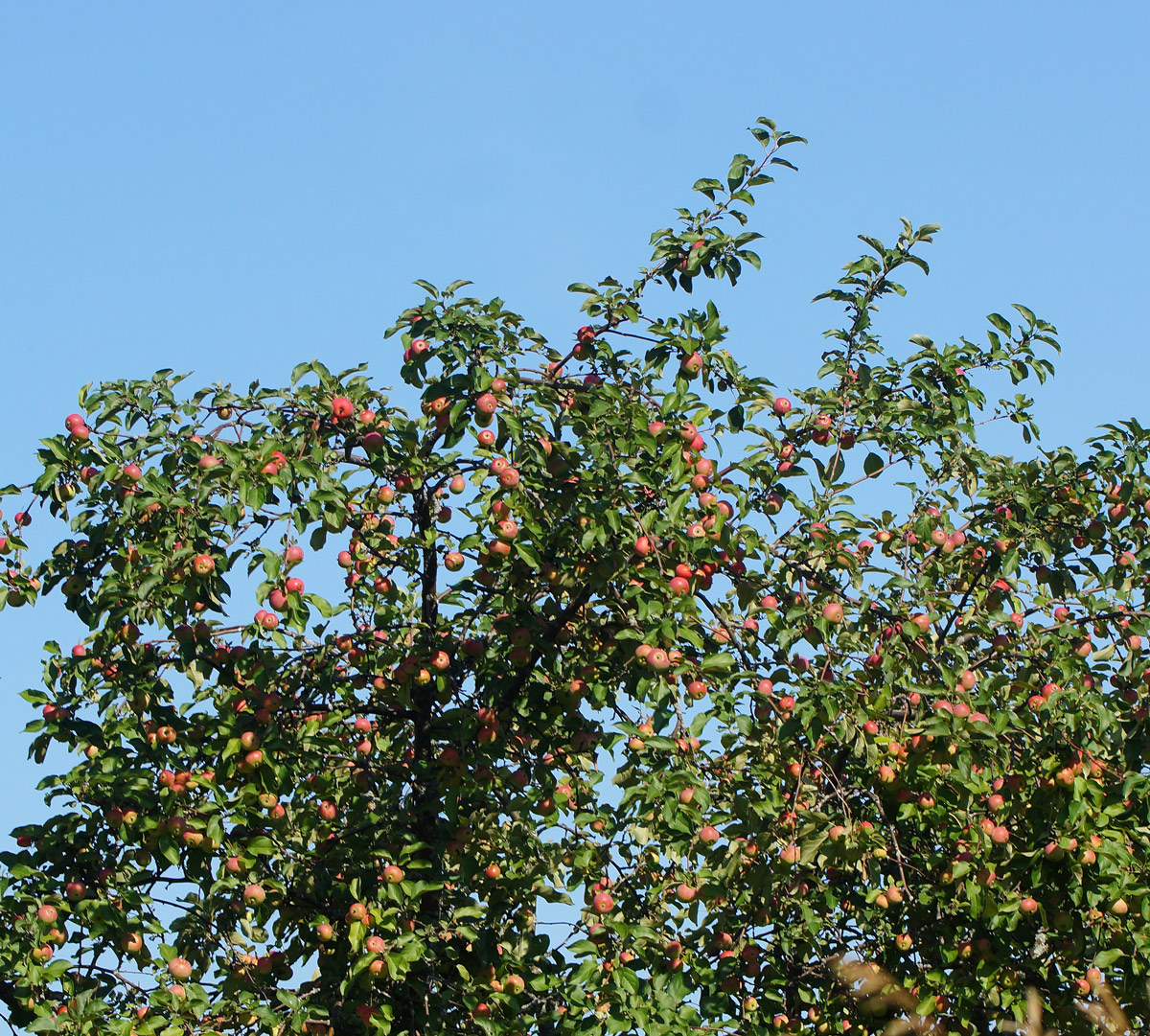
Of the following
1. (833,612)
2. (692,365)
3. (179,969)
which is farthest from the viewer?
(692,365)

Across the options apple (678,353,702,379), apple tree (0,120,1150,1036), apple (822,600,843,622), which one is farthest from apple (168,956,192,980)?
apple (678,353,702,379)

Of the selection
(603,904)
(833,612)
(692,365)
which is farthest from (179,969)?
(692,365)

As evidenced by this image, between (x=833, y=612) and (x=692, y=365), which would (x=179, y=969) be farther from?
(x=692, y=365)

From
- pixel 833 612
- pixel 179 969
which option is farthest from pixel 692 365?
pixel 179 969

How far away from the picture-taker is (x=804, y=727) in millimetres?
5344

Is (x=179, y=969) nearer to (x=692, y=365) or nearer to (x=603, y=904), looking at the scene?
(x=603, y=904)

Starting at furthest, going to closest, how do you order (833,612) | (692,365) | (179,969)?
(692,365) < (833,612) < (179,969)

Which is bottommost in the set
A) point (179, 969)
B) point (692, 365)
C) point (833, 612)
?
point (179, 969)

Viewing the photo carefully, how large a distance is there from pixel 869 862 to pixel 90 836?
3.30 meters

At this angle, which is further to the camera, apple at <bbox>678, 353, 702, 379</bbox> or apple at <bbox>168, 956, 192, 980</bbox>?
apple at <bbox>678, 353, 702, 379</bbox>

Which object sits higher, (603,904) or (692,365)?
(692,365)

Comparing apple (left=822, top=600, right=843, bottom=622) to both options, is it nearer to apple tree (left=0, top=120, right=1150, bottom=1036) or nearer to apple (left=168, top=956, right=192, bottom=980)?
apple tree (left=0, top=120, right=1150, bottom=1036)

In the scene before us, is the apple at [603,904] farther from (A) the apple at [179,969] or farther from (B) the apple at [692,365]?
(B) the apple at [692,365]

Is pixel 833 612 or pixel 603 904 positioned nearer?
pixel 603 904
